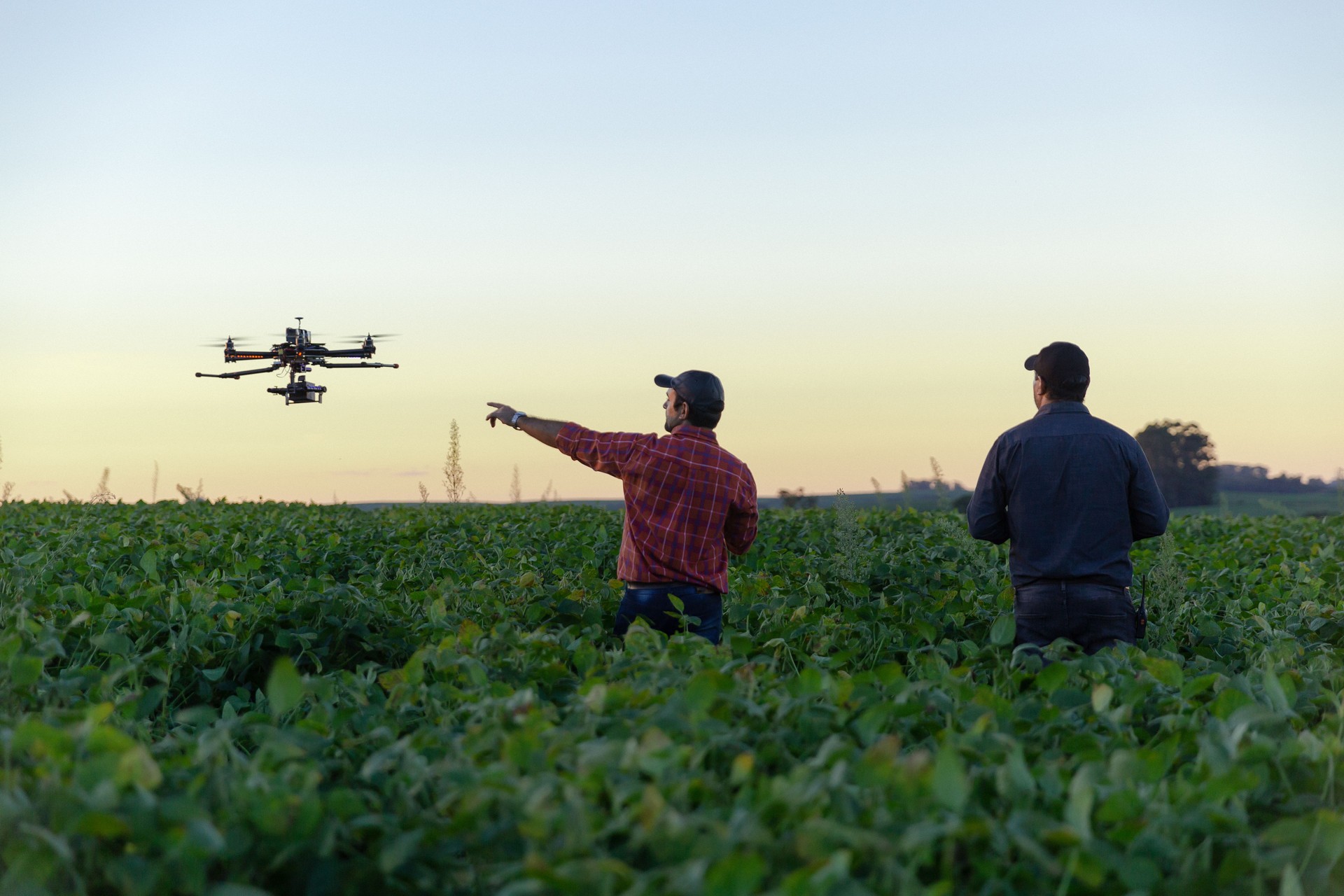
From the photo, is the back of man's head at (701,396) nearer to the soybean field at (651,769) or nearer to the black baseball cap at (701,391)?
the black baseball cap at (701,391)

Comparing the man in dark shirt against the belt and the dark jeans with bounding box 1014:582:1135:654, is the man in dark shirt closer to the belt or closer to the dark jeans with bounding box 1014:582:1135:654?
the dark jeans with bounding box 1014:582:1135:654

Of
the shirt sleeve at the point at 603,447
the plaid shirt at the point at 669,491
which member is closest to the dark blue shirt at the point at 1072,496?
the plaid shirt at the point at 669,491

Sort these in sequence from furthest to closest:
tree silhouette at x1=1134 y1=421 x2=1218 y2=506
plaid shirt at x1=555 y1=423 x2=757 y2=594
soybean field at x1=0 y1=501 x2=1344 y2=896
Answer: tree silhouette at x1=1134 y1=421 x2=1218 y2=506
plaid shirt at x1=555 y1=423 x2=757 y2=594
soybean field at x1=0 y1=501 x2=1344 y2=896

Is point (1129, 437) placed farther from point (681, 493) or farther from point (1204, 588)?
point (1204, 588)

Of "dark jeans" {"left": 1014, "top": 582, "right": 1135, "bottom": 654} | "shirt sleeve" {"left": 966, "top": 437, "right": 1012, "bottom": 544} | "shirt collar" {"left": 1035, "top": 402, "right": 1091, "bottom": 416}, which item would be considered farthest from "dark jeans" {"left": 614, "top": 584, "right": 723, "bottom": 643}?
"shirt collar" {"left": 1035, "top": 402, "right": 1091, "bottom": 416}

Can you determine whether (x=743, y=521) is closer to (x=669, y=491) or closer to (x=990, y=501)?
(x=669, y=491)

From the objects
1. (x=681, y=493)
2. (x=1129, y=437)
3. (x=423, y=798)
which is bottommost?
(x=423, y=798)

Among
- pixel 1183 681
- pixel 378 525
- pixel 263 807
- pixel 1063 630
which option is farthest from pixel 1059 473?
pixel 378 525
